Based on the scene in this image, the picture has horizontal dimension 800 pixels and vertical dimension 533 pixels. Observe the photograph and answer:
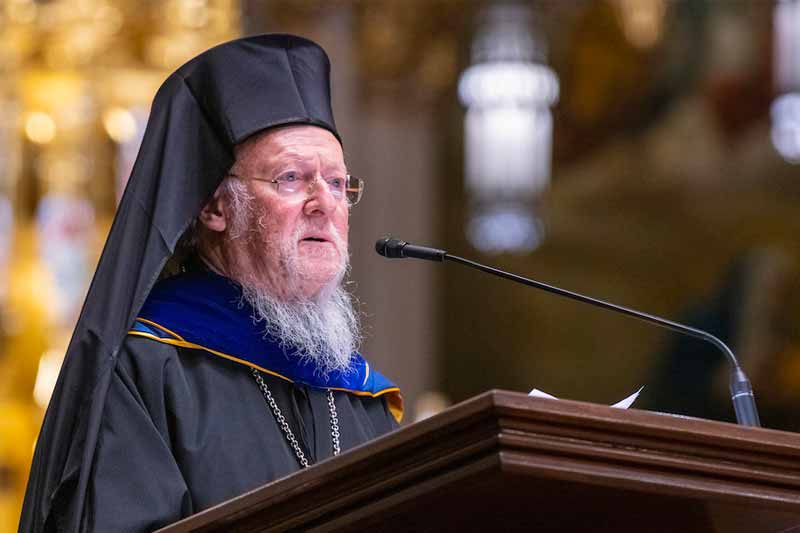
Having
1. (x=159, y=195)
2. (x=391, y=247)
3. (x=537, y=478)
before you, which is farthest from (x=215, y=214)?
(x=537, y=478)

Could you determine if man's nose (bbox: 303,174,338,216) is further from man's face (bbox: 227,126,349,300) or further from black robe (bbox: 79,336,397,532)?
black robe (bbox: 79,336,397,532)

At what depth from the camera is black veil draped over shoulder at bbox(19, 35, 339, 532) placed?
302cm

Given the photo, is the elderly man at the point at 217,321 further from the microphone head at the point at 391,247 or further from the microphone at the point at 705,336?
the microphone at the point at 705,336

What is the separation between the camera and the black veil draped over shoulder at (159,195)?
3021mm

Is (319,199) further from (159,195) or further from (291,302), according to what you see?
(159,195)

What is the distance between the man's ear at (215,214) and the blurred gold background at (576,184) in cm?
968

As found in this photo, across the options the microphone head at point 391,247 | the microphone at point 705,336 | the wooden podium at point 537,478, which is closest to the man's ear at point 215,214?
the microphone head at point 391,247

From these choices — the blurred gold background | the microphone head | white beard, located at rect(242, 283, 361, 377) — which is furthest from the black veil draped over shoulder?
the blurred gold background

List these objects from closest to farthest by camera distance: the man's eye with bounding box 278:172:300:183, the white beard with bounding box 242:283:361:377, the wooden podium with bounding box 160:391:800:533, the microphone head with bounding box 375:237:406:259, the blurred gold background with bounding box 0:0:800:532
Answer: the wooden podium with bounding box 160:391:800:533, the microphone head with bounding box 375:237:406:259, the white beard with bounding box 242:283:361:377, the man's eye with bounding box 278:172:300:183, the blurred gold background with bounding box 0:0:800:532

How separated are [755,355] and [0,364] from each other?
23.4 feet

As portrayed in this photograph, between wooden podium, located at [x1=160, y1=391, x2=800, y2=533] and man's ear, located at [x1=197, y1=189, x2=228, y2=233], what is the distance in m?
1.16

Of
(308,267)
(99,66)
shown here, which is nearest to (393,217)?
(99,66)

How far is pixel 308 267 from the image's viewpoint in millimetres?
3564

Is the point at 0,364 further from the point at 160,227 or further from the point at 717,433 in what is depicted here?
the point at 717,433
